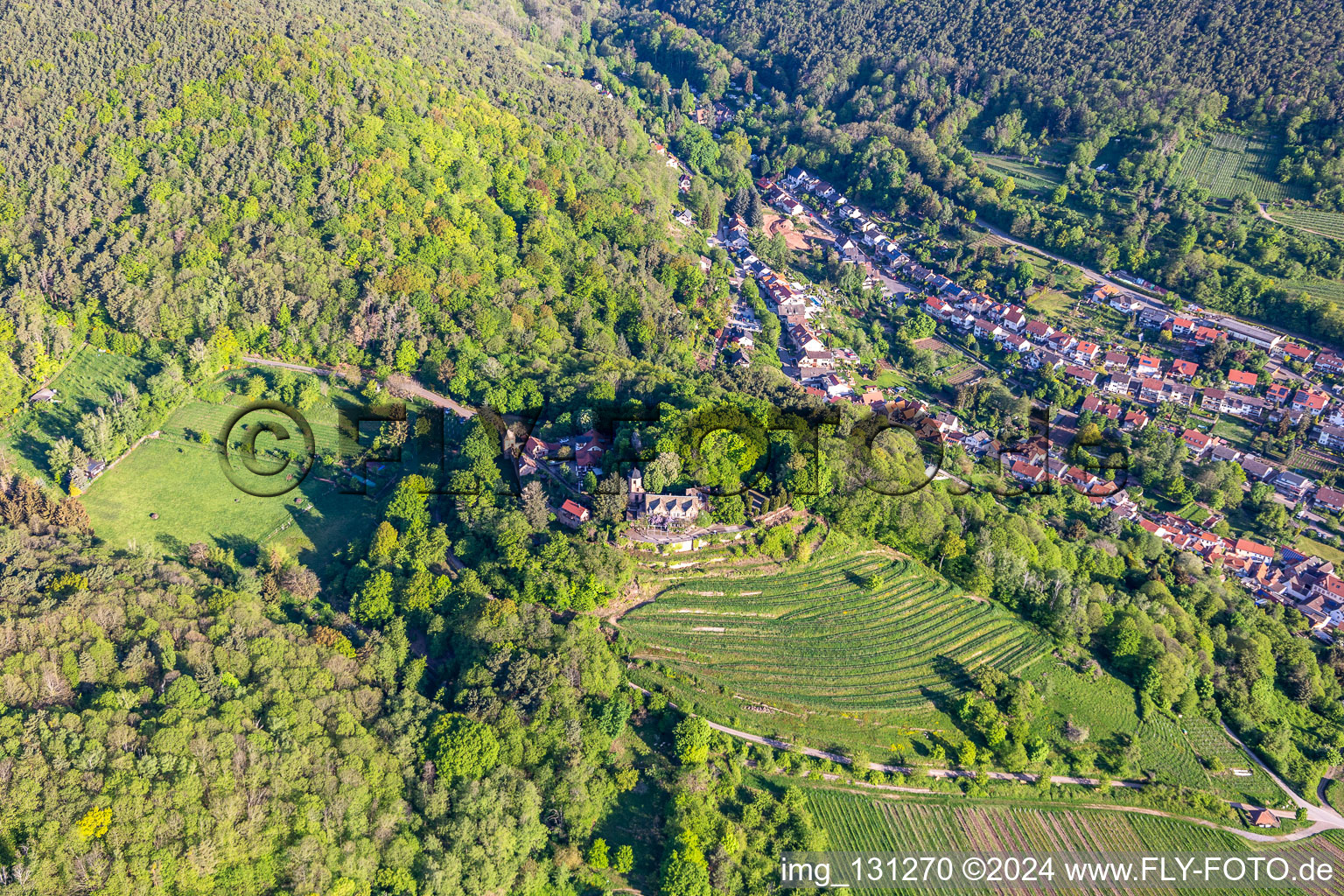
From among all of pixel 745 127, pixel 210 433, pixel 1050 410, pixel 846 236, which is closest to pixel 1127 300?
pixel 1050 410

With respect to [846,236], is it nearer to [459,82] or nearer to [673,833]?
[459,82]

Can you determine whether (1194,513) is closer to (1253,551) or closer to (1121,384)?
(1253,551)

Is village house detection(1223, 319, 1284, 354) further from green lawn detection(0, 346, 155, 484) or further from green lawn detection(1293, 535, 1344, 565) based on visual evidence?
green lawn detection(0, 346, 155, 484)

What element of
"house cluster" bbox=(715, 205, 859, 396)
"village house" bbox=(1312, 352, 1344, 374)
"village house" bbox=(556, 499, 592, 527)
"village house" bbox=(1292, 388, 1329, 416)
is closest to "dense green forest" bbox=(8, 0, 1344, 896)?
"village house" bbox=(556, 499, 592, 527)

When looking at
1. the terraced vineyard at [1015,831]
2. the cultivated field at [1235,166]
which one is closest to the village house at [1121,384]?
the cultivated field at [1235,166]

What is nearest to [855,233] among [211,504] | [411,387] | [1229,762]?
[411,387]

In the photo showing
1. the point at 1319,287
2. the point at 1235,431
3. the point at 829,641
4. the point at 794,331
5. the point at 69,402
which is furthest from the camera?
the point at 1319,287
